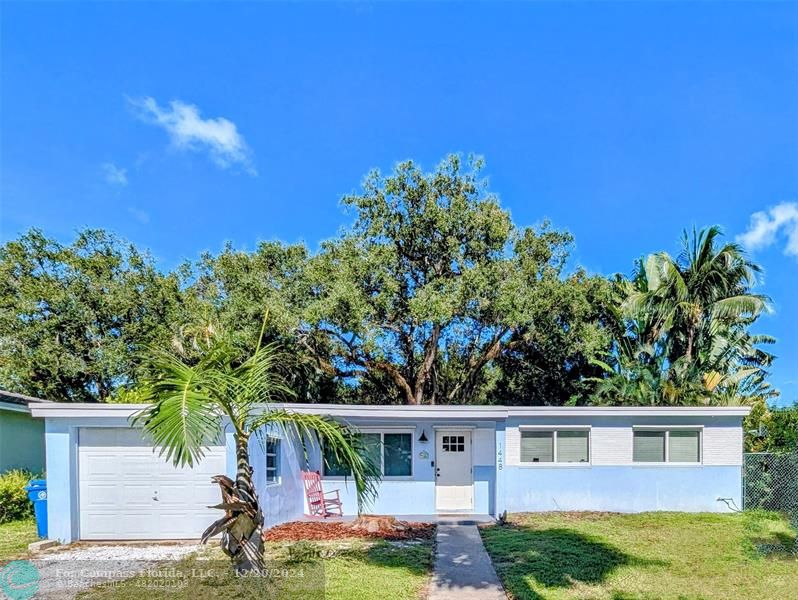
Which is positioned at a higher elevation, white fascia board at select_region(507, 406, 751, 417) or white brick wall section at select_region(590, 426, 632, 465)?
white fascia board at select_region(507, 406, 751, 417)

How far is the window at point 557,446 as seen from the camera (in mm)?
12023

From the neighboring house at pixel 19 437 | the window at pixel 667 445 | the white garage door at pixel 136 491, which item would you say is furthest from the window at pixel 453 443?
the neighboring house at pixel 19 437

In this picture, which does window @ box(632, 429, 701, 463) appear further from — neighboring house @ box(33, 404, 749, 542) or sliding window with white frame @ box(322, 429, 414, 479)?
sliding window with white frame @ box(322, 429, 414, 479)

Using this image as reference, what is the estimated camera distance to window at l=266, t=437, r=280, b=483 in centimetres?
993

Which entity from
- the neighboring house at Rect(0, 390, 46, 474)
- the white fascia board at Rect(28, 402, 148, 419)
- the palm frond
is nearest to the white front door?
the white fascia board at Rect(28, 402, 148, 419)

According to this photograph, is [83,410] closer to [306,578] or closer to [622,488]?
[306,578]

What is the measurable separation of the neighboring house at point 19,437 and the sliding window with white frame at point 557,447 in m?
12.1

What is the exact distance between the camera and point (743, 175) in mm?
16391

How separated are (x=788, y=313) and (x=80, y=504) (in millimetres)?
20953

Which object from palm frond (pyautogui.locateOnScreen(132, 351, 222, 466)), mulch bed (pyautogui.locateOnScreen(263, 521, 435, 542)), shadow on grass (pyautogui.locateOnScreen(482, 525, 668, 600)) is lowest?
mulch bed (pyautogui.locateOnScreen(263, 521, 435, 542))

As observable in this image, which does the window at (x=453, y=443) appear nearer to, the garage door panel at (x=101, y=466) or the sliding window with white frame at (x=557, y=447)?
the sliding window with white frame at (x=557, y=447)

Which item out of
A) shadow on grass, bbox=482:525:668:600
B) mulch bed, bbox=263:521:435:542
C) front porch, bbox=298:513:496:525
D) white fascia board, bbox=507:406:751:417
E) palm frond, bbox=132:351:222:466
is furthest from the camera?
white fascia board, bbox=507:406:751:417

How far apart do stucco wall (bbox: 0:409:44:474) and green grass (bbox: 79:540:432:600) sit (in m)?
8.13

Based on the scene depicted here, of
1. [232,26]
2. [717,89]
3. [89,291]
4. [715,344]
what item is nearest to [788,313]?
[715,344]
